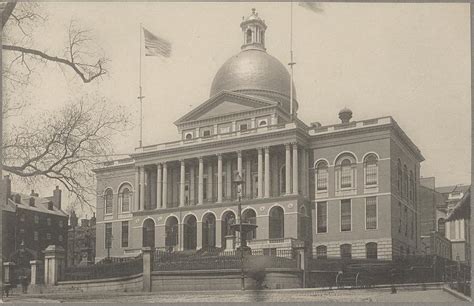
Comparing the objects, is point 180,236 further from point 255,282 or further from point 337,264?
point 255,282

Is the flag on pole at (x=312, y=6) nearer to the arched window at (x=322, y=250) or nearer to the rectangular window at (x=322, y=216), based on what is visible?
the arched window at (x=322, y=250)

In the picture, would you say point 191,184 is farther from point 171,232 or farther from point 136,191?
point 136,191

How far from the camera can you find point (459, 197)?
21.8 m

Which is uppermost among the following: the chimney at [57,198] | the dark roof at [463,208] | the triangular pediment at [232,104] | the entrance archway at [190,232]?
the triangular pediment at [232,104]

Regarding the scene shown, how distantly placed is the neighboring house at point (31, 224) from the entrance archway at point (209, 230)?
1076cm

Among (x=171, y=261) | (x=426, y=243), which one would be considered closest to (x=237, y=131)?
(x=426, y=243)

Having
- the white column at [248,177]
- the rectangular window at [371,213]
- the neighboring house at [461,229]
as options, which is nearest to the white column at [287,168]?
the white column at [248,177]

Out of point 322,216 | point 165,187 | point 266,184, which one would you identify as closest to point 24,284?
point 165,187

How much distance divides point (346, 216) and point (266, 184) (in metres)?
4.60

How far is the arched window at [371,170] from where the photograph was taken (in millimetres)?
38250

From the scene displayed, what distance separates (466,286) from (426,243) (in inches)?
616

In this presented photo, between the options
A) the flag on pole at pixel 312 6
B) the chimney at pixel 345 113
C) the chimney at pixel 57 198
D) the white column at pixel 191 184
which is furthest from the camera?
the white column at pixel 191 184

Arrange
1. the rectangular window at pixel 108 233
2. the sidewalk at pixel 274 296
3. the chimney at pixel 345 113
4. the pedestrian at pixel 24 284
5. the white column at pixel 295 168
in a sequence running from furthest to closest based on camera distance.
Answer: the white column at pixel 295 168
the rectangular window at pixel 108 233
the chimney at pixel 345 113
the pedestrian at pixel 24 284
the sidewalk at pixel 274 296

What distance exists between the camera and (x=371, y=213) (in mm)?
38469
